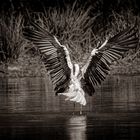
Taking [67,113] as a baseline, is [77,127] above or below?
below

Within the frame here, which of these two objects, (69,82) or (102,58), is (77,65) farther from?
(102,58)

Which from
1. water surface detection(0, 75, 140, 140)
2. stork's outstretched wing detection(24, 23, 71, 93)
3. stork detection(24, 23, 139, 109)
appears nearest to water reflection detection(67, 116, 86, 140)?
water surface detection(0, 75, 140, 140)

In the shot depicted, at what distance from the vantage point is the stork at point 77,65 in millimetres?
15762

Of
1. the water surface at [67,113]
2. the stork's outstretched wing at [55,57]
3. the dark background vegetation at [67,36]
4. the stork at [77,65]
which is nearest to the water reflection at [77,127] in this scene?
the water surface at [67,113]

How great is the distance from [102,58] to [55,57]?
0.83 meters

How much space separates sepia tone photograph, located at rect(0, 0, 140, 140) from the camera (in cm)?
1284

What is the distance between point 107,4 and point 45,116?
667 inches

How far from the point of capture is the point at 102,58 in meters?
16.1

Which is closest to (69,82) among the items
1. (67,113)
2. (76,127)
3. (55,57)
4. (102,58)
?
(55,57)

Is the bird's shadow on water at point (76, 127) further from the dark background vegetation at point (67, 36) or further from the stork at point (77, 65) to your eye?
the dark background vegetation at point (67, 36)

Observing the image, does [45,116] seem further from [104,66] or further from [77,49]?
[77,49]

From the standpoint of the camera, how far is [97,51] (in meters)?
16.1

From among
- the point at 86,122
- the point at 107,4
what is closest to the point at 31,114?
the point at 86,122

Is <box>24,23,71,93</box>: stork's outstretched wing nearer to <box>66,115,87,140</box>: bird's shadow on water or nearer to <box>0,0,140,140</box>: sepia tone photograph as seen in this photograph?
<box>0,0,140,140</box>: sepia tone photograph
